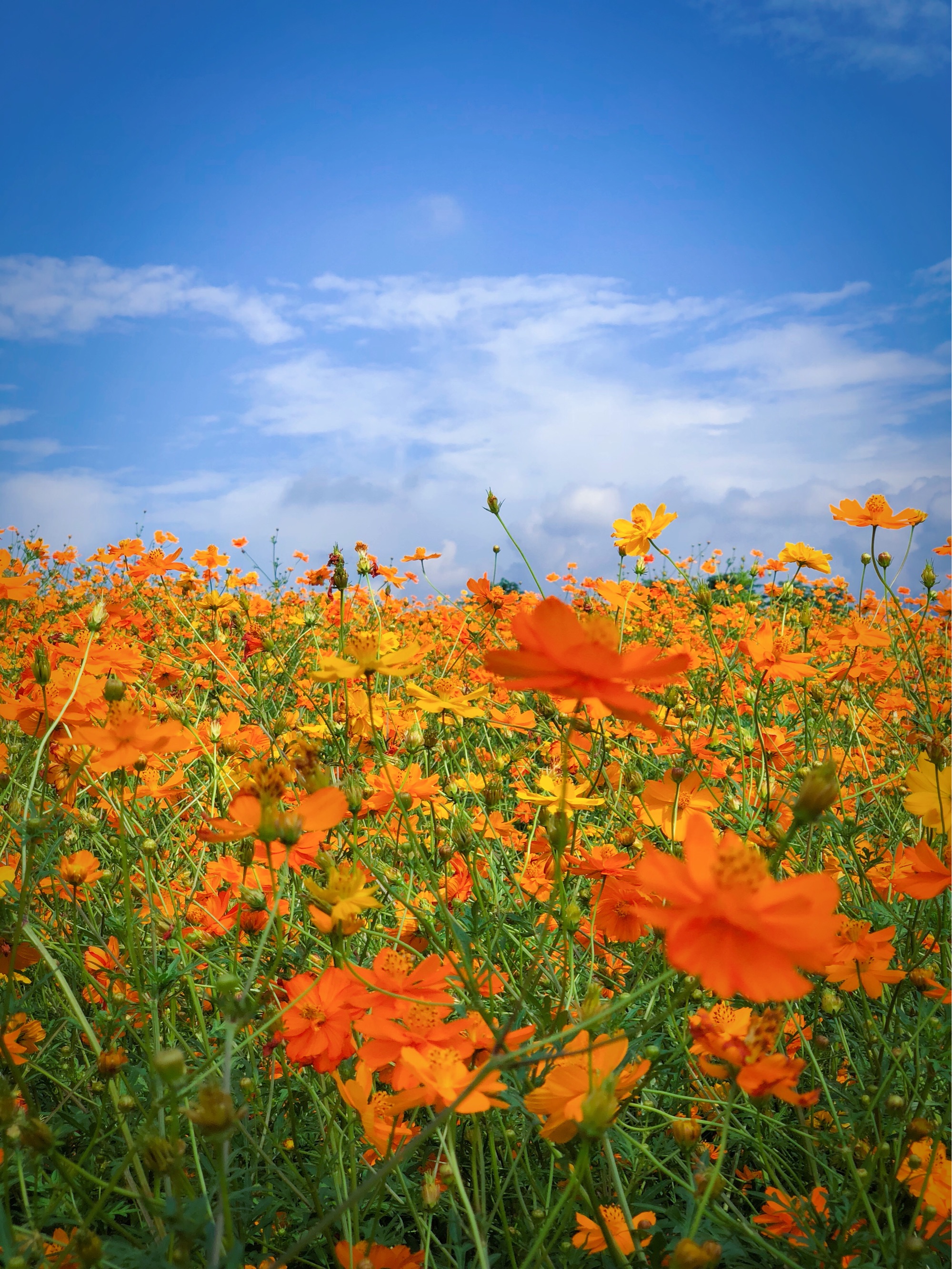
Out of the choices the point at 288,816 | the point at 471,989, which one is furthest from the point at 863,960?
→ the point at 288,816

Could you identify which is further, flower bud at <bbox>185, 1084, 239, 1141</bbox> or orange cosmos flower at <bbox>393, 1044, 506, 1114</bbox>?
orange cosmos flower at <bbox>393, 1044, 506, 1114</bbox>

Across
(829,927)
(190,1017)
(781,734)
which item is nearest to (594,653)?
(829,927)

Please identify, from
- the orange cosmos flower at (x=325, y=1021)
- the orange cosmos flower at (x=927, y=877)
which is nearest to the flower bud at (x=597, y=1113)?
the orange cosmos flower at (x=325, y=1021)

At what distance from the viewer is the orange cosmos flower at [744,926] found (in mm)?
349

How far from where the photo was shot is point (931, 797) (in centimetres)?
59

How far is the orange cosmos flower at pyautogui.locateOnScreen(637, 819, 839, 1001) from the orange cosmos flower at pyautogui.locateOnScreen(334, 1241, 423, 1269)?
1.23ft

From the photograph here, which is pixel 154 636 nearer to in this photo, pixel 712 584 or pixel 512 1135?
pixel 512 1135

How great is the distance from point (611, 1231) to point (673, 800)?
390 millimetres

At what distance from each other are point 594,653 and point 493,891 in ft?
1.70

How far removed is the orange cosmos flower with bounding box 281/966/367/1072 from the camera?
0.58 metres

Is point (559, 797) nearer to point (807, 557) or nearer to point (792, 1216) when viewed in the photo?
point (792, 1216)

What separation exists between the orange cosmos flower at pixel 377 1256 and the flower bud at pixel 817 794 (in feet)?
1.45

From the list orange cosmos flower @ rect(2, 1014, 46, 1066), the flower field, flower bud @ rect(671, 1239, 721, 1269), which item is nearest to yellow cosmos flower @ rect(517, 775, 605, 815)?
the flower field

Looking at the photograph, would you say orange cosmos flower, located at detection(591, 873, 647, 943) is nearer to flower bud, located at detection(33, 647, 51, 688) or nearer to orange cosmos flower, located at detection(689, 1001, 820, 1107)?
orange cosmos flower, located at detection(689, 1001, 820, 1107)
